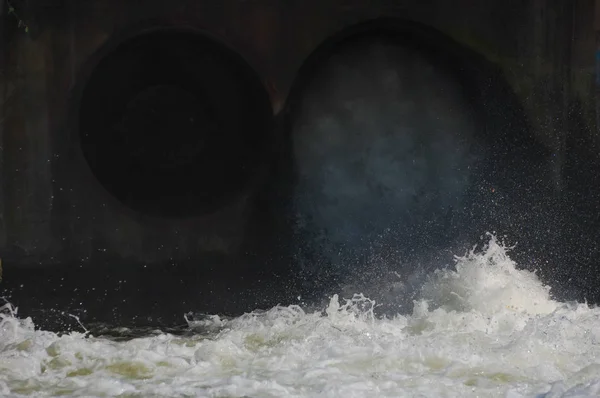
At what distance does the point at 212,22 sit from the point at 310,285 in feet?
7.06

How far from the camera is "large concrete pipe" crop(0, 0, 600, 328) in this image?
7191mm

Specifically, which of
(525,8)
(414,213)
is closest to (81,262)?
(414,213)

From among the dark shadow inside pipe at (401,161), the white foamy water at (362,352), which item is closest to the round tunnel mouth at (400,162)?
the dark shadow inside pipe at (401,161)

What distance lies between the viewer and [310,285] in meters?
7.59

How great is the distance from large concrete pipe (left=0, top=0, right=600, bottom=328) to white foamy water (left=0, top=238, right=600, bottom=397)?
11.2 inches

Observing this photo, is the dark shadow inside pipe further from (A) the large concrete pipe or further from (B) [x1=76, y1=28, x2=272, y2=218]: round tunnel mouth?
(B) [x1=76, y1=28, x2=272, y2=218]: round tunnel mouth

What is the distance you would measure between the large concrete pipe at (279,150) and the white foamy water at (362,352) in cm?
28

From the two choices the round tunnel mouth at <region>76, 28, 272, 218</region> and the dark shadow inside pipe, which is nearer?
the round tunnel mouth at <region>76, 28, 272, 218</region>

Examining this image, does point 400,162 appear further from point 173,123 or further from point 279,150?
point 173,123

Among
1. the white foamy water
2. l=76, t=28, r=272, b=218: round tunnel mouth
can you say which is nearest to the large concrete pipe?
l=76, t=28, r=272, b=218: round tunnel mouth

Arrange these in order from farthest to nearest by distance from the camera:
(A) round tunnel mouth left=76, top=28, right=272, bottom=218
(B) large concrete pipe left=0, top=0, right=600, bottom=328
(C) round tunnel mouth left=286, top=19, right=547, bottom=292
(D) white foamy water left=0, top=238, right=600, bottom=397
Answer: (C) round tunnel mouth left=286, top=19, right=547, bottom=292
(A) round tunnel mouth left=76, top=28, right=272, bottom=218
(B) large concrete pipe left=0, top=0, right=600, bottom=328
(D) white foamy water left=0, top=238, right=600, bottom=397

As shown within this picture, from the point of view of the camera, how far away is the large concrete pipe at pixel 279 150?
283 inches

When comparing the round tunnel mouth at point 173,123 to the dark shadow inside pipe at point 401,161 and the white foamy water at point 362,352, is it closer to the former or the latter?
the dark shadow inside pipe at point 401,161

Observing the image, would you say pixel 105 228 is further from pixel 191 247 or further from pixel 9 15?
pixel 9 15
